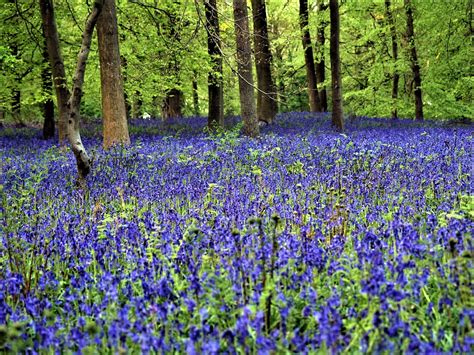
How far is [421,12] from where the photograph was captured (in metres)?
17.2

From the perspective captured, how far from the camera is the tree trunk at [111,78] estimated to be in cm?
1040

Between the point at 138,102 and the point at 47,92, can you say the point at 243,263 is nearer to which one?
the point at 47,92

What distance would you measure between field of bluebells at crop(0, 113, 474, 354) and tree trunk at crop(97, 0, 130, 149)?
319 centimetres

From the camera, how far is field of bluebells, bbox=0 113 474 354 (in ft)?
7.78

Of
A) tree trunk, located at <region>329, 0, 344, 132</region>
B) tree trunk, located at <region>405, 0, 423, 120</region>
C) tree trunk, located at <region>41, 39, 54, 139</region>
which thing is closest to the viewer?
tree trunk, located at <region>329, 0, 344, 132</region>

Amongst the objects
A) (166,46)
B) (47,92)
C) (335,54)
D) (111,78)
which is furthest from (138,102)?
(111,78)

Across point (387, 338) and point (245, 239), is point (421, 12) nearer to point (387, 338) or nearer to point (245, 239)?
point (245, 239)

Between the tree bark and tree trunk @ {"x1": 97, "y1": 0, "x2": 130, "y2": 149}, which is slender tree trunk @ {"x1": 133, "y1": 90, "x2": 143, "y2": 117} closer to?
the tree bark

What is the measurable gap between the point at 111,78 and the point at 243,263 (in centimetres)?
850

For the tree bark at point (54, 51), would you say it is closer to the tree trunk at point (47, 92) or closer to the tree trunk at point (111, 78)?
the tree trunk at point (111, 78)

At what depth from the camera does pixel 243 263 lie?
10.1 feet

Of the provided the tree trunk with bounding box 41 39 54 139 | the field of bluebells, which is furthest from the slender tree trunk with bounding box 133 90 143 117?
the field of bluebells

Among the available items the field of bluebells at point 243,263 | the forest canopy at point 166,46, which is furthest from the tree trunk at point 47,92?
the field of bluebells at point 243,263

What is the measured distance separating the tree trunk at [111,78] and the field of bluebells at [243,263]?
3.19 m
